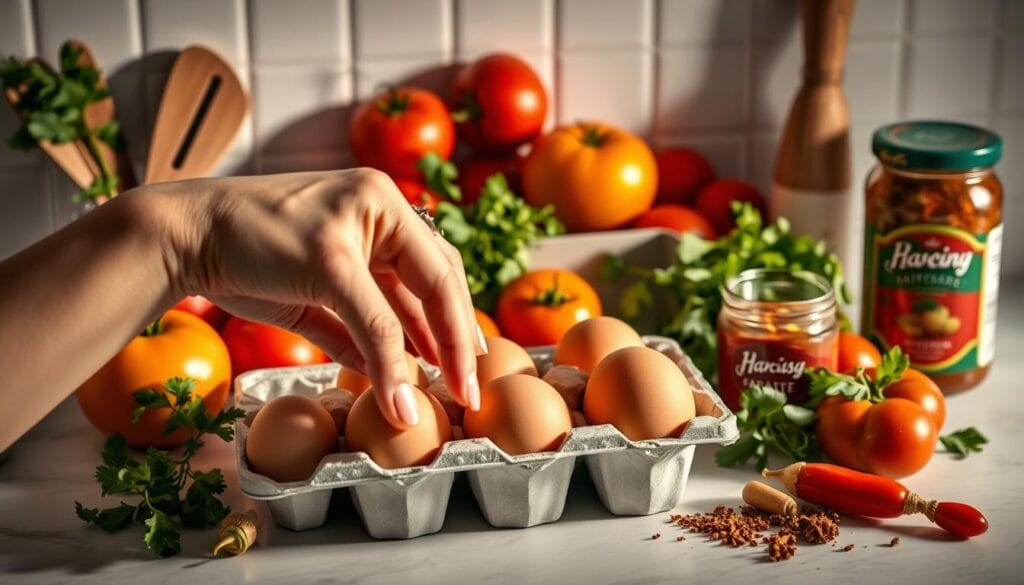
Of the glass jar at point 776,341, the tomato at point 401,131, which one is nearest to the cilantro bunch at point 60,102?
the tomato at point 401,131

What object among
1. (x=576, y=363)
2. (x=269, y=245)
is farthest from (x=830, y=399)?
(x=269, y=245)

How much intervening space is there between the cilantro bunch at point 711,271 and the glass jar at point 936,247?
0.21ft

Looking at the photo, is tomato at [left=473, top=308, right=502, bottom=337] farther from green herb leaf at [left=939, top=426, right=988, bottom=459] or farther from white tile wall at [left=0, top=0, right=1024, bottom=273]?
green herb leaf at [left=939, top=426, right=988, bottom=459]

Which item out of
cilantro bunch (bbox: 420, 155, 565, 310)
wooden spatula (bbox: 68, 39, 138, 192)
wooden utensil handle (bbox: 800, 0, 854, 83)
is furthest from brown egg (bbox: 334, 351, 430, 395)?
wooden utensil handle (bbox: 800, 0, 854, 83)

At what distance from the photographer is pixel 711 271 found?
53.6 inches

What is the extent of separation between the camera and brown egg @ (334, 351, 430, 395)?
1.13 m

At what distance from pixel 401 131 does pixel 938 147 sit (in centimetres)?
59

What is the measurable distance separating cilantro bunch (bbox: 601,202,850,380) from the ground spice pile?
0.27 m

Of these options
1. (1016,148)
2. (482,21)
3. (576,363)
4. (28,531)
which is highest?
(482,21)

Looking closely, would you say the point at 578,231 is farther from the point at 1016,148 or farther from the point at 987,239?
the point at 1016,148

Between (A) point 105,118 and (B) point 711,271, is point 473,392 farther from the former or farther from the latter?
(A) point 105,118

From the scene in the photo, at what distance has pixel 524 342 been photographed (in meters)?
1.36

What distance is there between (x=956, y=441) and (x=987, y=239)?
0.22 metres

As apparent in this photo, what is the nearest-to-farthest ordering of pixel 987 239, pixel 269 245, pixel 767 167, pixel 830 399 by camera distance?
pixel 269 245
pixel 830 399
pixel 987 239
pixel 767 167
